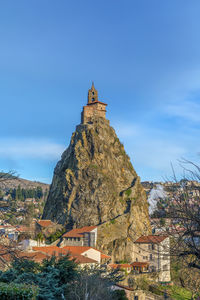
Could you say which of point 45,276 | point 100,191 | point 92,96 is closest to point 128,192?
point 100,191

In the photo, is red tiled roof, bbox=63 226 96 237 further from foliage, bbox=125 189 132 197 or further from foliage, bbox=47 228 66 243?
foliage, bbox=125 189 132 197

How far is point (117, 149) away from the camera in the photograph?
80.4m

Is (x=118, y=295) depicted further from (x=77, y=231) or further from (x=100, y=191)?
(x=100, y=191)

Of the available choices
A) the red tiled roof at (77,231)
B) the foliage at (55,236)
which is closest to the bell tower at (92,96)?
the red tiled roof at (77,231)

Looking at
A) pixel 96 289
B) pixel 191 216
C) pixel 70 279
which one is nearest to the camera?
pixel 191 216

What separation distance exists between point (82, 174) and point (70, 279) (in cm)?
5339

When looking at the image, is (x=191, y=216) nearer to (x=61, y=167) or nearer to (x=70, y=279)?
(x=70, y=279)

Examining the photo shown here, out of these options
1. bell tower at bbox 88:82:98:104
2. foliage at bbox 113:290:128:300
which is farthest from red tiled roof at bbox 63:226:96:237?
bell tower at bbox 88:82:98:104

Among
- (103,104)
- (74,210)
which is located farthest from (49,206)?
(103,104)

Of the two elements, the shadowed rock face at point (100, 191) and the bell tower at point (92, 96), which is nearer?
the shadowed rock face at point (100, 191)

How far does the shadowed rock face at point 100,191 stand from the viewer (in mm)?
65294

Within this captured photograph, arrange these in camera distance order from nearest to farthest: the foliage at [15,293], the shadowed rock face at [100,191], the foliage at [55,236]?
the foliage at [15,293]
the foliage at [55,236]
the shadowed rock face at [100,191]

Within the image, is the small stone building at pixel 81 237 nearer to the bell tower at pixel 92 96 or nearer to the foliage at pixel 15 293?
the bell tower at pixel 92 96

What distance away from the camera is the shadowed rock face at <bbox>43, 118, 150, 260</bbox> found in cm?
6529
